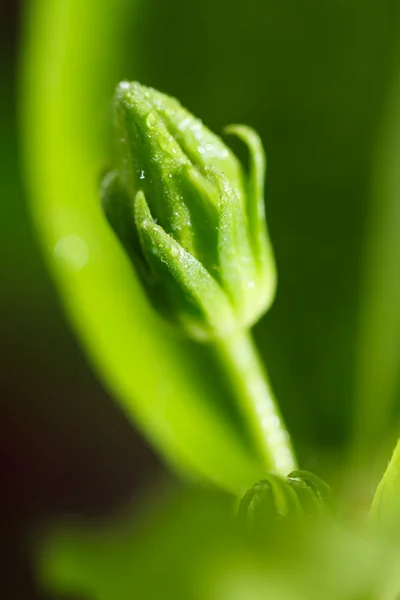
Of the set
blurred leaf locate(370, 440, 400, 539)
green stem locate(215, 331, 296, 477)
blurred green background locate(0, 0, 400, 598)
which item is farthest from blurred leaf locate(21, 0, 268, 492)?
blurred leaf locate(370, 440, 400, 539)

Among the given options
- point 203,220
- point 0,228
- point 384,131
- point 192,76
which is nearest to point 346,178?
point 384,131

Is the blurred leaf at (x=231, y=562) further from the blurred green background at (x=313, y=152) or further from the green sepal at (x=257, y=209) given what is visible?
the blurred green background at (x=313, y=152)

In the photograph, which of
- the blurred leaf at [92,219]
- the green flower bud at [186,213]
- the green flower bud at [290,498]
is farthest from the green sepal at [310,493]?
the blurred leaf at [92,219]

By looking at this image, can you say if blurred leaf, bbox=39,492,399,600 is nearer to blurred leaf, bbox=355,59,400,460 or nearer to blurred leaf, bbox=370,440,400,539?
blurred leaf, bbox=370,440,400,539

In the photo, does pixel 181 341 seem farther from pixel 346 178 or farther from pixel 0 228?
pixel 0 228

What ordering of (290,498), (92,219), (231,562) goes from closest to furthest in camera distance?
(231,562) < (290,498) < (92,219)

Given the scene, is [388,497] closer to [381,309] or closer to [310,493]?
[310,493]

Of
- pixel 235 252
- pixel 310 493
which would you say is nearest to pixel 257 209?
pixel 235 252
